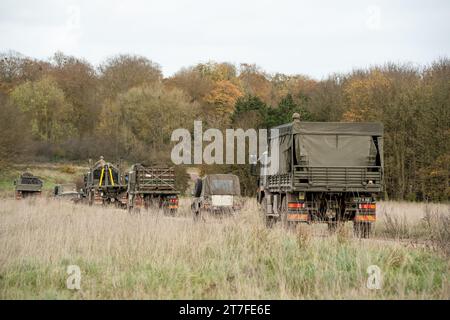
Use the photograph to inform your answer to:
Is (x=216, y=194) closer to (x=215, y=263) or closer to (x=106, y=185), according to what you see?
(x=106, y=185)

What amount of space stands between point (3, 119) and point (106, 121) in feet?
63.0

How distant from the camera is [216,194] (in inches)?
1296

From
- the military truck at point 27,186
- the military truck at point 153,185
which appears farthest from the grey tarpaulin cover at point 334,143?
the military truck at point 27,186

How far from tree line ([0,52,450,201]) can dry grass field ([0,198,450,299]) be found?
1292 inches

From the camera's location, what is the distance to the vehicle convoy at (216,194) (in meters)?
31.8

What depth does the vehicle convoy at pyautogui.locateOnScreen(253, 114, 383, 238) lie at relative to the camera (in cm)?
2092

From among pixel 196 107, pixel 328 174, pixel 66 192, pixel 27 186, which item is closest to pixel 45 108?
pixel 196 107

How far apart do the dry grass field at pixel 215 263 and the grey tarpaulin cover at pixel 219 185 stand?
52.8 feet

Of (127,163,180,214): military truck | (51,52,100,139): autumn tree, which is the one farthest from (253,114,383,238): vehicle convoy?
(51,52,100,139): autumn tree

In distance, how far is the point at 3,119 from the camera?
58.0m

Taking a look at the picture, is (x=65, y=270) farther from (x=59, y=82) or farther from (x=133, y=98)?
(x=59, y=82)

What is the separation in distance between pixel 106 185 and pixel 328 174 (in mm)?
29111

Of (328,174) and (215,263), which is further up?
(328,174)

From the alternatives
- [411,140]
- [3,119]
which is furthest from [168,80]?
[411,140]
